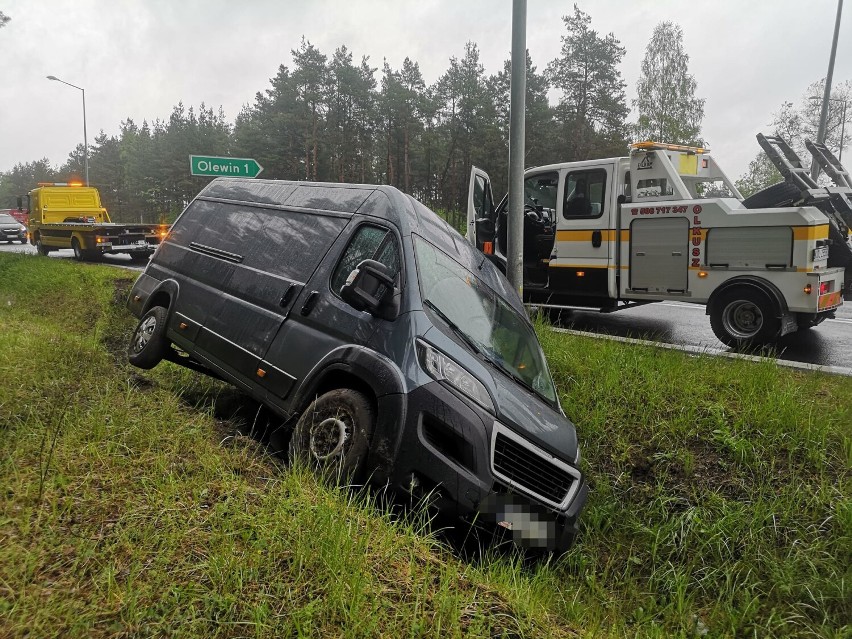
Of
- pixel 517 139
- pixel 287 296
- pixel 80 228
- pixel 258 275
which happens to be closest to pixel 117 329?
pixel 258 275

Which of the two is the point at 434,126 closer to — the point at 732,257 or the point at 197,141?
the point at 197,141

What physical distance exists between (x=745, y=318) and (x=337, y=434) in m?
6.27

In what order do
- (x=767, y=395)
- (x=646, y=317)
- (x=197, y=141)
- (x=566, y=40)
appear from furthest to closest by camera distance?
(x=197, y=141)
(x=566, y=40)
(x=646, y=317)
(x=767, y=395)

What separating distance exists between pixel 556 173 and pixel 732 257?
316cm

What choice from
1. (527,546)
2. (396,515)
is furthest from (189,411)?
(527,546)

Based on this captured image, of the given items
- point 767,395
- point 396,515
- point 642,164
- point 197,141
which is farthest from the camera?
point 197,141

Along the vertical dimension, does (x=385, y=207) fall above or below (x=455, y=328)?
above

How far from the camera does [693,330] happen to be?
903 cm

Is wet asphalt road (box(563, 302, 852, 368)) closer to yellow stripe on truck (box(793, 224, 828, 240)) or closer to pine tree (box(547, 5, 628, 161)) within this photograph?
yellow stripe on truck (box(793, 224, 828, 240))

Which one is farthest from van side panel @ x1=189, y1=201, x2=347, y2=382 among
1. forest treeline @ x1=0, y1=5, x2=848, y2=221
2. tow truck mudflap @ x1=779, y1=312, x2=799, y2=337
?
forest treeline @ x1=0, y1=5, x2=848, y2=221

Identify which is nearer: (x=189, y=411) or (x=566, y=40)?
(x=189, y=411)

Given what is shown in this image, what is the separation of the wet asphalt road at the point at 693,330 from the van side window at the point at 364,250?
488cm

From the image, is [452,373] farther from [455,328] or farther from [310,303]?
[310,303]

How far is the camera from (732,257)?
7598mm
